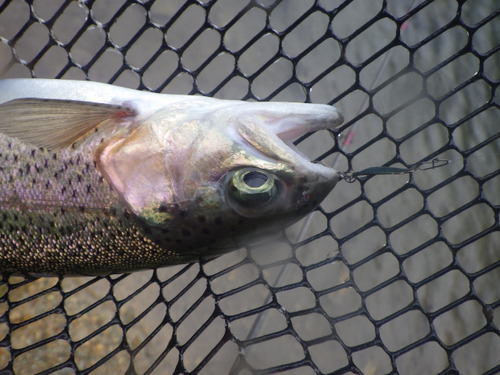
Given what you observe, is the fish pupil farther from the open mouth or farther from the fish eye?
the open mouth

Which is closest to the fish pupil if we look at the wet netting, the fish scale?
the fish scale

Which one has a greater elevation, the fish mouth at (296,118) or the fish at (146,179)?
the fish mouth at (296,118)

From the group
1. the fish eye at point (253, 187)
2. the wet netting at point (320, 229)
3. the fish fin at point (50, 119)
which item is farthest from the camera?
the wet netting at point (320, 229)

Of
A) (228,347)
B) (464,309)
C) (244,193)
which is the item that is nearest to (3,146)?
(244,193)

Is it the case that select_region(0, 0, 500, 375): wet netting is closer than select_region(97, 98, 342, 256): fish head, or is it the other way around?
select_region(97, 98, 342, 256): fish head

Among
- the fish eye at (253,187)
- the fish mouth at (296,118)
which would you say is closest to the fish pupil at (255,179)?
the fish eye at (253,187)

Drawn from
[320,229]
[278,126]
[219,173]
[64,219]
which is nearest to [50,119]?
[64,219]

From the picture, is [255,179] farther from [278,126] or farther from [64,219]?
[64,219]

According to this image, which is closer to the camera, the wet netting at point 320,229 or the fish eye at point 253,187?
the fish eye at point 253,187

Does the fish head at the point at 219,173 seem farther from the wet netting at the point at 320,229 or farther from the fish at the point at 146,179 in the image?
the wet netting at the point at 320,229
